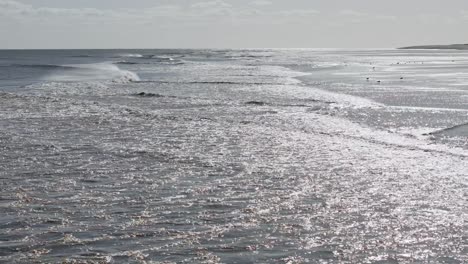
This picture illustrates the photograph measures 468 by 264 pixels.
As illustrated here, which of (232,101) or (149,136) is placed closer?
(149,136)

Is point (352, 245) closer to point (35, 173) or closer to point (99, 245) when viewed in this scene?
point (99, 245)

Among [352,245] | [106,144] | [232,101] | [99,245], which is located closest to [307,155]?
A: [106,144]

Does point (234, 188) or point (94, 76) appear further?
point (94, 76)

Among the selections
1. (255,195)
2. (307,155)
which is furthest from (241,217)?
(307,155)

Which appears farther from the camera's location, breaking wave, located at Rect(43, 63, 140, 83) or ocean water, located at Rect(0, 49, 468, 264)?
breaking wave, located at Rect(43, 63, 140, 83)

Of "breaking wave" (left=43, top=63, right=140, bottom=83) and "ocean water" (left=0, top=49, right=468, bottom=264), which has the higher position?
"breaking wave" (left=43, top=63, right=140, bottom=83)

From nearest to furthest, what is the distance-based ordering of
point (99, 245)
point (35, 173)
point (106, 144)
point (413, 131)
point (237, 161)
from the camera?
1. point (99, 245)
2. point (35, 173)
3. point (237, 161)
4. point (106, 144)
5. point (413, 131)

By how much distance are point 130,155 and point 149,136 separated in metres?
3.46

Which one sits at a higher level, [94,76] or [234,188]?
[94,76]

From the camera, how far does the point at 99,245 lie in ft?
27.3

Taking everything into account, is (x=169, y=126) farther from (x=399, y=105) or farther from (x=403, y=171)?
(x=399, y=105)

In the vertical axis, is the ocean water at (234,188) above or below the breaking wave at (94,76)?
below

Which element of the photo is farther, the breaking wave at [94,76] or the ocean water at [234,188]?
the breaking wave at [94,76]

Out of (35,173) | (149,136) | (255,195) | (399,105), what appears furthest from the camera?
(399,105)
